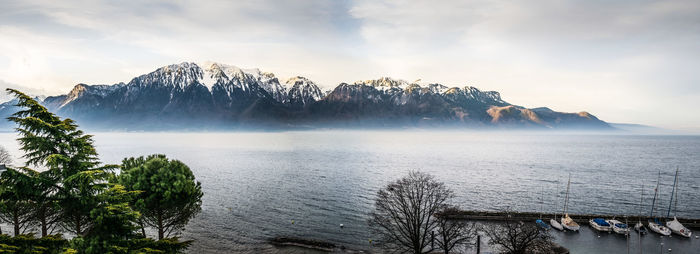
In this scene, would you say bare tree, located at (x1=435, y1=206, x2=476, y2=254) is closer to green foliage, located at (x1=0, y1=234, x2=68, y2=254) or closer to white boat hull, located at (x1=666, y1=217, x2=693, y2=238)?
white boat hull, located at (x1=666, y1=217, x2=693, y2=238)

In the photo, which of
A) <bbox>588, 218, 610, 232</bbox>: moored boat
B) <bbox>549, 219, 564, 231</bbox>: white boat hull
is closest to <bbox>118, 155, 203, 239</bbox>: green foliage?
<bbox>549, 219, 564, 231</bbox>: white boat hull

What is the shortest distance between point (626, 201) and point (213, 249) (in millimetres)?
87267

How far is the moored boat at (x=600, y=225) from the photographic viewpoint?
51947 mm

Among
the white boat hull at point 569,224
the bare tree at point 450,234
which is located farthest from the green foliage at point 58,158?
the white boat hull at point 569,224

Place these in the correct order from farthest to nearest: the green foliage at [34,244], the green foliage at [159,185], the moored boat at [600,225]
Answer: the moored boat at [600,225] < the green foliage at [159,185] < the green foliage at [34,244]

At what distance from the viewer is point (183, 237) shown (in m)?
46.9

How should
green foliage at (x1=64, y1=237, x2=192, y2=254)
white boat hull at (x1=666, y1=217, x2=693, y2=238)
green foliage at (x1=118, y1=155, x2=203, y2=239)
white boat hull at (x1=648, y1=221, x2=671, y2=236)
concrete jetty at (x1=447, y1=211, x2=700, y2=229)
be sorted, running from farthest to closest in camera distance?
concrete jetty at (x1=447, y1=211, x2=700, y2=229), white boat hull at (x1=648, y1=221, x2=671, y2=236), white boat hull at (x1=666, y1=217, x2=693, y2=238), green foliage at (x1=118, y1=155, x2=203, y2=239), green foliage at (x1=64, y1=237, x2=192, y2=254)

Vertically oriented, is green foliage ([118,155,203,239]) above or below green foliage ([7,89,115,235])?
below

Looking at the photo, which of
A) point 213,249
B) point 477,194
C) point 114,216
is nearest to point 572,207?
point 477,194

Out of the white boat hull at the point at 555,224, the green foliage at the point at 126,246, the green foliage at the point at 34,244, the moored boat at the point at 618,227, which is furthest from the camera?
the white boat hull at the point at 555,224

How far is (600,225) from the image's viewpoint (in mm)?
52438

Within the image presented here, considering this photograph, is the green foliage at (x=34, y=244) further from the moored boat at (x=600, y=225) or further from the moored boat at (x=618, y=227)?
the moored boat at (x=618, y=227)

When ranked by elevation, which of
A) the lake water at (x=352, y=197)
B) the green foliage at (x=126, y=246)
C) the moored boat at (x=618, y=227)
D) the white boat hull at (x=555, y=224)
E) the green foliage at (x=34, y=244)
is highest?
the green foliage at (x=126, y=246)

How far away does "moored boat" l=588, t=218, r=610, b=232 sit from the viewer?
170 feet
